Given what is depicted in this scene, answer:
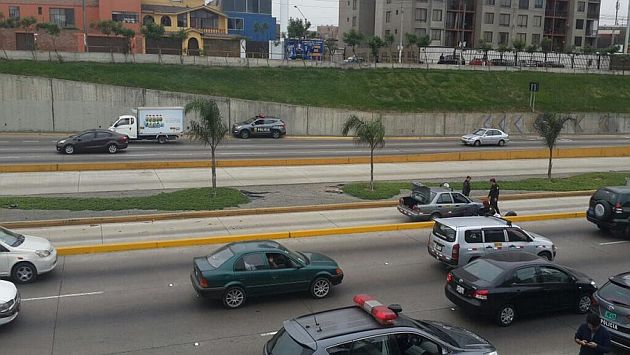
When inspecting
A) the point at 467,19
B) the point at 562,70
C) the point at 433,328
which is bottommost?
the point at 433,328

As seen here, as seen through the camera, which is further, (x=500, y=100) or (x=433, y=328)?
(x=500, y=100)

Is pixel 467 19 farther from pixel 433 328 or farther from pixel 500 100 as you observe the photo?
pixel 433 328

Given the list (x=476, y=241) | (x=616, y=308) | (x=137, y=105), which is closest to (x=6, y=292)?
(x=476, y=241)

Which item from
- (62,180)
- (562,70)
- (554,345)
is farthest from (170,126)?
(562,70)

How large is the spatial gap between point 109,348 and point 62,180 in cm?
1844

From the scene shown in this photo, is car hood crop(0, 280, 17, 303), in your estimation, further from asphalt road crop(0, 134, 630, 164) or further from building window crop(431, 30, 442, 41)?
building window crop(431, 30, 442, 41)

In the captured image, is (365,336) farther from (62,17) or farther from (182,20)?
(182,20)

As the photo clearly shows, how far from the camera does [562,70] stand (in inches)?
2815

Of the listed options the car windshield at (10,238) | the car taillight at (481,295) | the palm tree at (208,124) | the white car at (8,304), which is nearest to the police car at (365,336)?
the car taillight at (481,295)

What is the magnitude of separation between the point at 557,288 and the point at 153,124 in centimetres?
3375

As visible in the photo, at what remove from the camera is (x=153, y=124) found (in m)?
41.2

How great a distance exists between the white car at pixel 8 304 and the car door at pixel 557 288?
32.9ft

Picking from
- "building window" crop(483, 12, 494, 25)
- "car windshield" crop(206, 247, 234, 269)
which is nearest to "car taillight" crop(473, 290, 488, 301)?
"car windshield" crop(206, 247, 234, 269)

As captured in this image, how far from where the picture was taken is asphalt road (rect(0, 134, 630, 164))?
3344 cm
